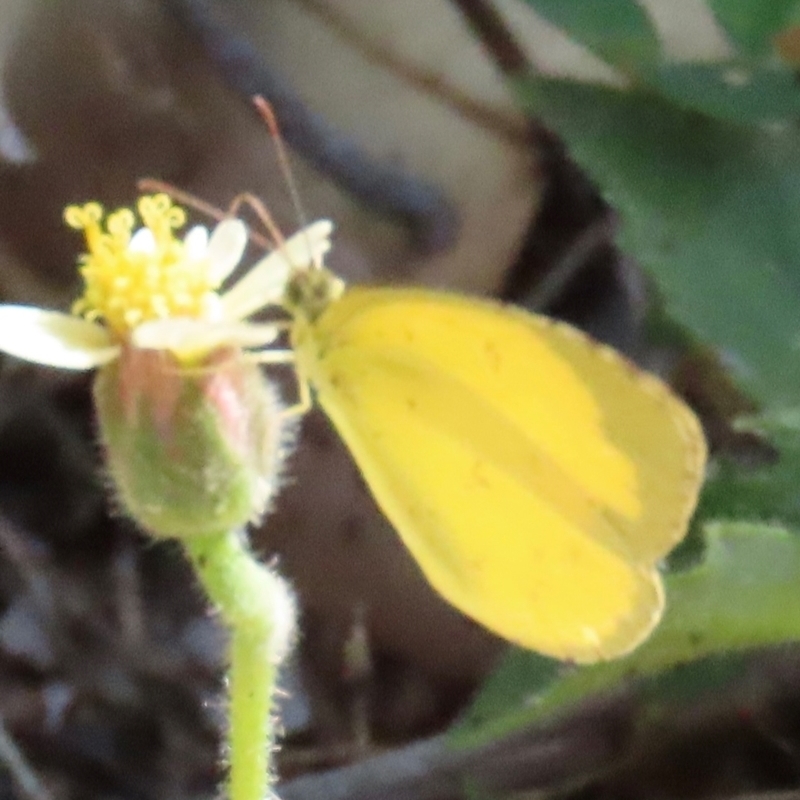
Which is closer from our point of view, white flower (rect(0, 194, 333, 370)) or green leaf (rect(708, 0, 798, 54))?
white flower (rect(0, 194, 333, 370))

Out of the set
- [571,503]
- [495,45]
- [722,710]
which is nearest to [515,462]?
[571,503]

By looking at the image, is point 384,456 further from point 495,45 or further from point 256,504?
point 495,45

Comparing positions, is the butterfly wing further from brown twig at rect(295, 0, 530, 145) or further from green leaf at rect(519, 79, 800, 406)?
brown twig at rect(295, 0, 530, 145)

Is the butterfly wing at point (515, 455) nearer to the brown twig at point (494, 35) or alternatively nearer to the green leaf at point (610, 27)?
the green leaf at point (610, 27)

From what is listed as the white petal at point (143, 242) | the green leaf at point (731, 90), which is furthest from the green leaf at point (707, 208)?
the white petal at point (143, 242)

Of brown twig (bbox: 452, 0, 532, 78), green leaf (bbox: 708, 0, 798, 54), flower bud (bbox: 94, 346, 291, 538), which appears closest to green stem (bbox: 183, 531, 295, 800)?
flower bud (bbox: 94, 346, 291, 538)

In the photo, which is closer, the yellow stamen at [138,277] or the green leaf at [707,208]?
the yellow stamen at [138,277]

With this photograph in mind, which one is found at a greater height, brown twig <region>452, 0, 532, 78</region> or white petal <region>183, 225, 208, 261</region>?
brown twig <region>452, 0, 532, 78</region>
